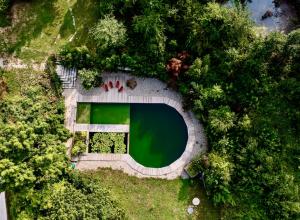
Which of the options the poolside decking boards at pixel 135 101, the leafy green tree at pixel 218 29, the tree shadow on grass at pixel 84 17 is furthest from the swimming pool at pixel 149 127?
the leafy green tree at pixel 218 29

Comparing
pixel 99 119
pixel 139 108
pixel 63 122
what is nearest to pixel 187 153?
pixel 139 108

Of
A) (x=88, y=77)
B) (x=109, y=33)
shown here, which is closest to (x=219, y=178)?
(x=88, y=77)

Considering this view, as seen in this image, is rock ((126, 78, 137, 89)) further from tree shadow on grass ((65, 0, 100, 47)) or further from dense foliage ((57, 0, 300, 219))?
tree shadow on grass ((65, 0, 100, 47))

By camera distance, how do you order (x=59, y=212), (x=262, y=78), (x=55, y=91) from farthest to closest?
(x=55, y=91) → (x=262, y=78) → (x=59, y=212)

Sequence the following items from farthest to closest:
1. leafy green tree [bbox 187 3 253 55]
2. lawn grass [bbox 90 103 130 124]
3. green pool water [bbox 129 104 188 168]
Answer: lawn grass [bbox 90 103 130 124]
green pool water [bbox 129 104 188 168]
leafy green tree [bbox 187 3 253 55]

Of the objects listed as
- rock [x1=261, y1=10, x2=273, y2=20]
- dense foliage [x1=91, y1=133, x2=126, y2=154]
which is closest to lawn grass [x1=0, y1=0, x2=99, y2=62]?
dense foliage [x1=91, y1=133, x2=126, y2=154]

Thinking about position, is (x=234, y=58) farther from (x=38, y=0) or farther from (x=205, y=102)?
(x=38, y=0)
